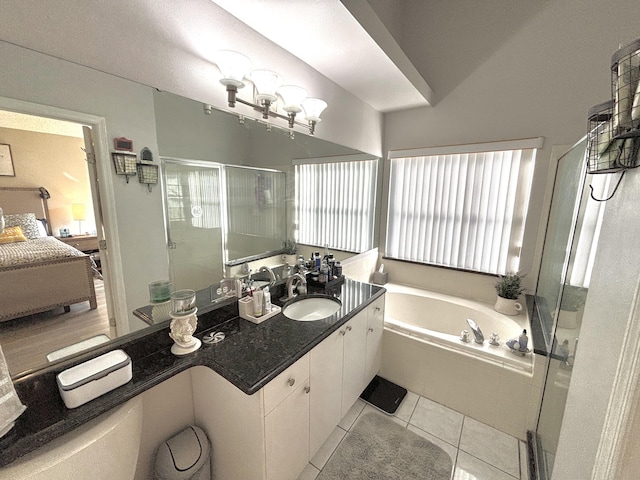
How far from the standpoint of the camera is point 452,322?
2527 millimetres

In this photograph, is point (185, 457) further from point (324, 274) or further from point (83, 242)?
point (324, 274)

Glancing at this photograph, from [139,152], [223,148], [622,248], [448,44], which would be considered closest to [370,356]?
[622,248]

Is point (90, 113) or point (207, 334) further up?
point (90, 113)

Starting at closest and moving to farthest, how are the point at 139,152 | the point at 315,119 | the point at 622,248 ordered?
the point at 622,248
the point at 139,152
the point at 315,119

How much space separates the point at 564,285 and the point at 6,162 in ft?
8.33

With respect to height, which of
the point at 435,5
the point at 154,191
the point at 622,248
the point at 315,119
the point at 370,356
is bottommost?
A: the point at 370,356

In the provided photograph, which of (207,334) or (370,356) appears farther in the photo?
(370,356)

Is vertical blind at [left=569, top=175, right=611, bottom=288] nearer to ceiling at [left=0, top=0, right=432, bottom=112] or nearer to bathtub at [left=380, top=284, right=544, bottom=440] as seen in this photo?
bathtub at [left=380, top=284, right=544, bottom=440]

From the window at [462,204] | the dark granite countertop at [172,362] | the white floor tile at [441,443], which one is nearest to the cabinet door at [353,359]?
the dark granite countertop at [172,362]

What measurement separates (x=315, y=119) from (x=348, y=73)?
0.50m

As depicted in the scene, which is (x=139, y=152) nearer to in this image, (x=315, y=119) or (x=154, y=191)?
(x=154, y=191)

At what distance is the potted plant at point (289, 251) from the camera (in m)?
1.95

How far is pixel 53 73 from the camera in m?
0.80

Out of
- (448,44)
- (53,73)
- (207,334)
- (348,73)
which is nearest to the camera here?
(53,73)
